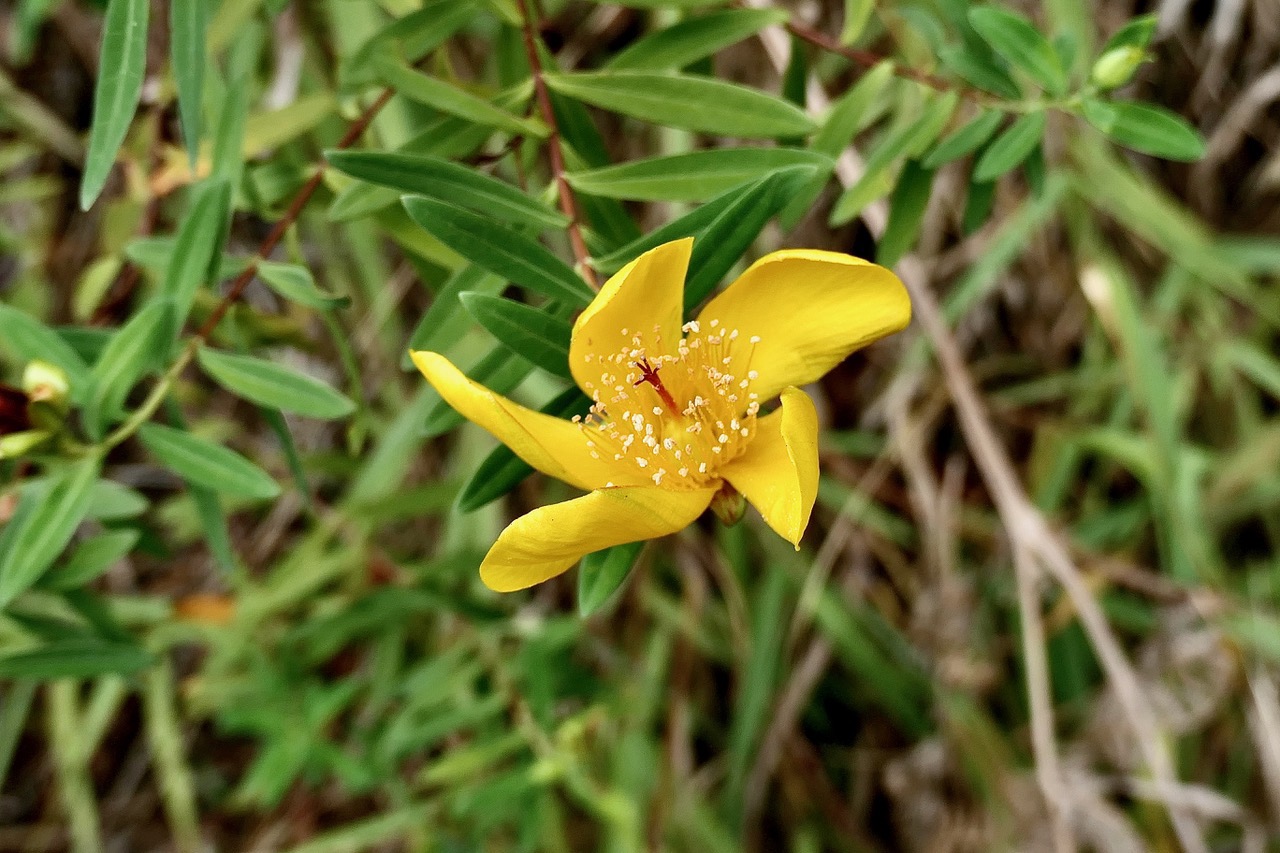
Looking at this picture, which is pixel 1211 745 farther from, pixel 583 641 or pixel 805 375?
pixel 805 375

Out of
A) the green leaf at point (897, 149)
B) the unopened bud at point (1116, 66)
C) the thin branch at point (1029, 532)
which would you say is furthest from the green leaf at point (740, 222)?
the thin branch at point (1029, 532)

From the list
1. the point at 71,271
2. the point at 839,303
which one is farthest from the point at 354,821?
the point at 839,303

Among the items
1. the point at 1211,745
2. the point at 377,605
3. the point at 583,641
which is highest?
the point at 377,605

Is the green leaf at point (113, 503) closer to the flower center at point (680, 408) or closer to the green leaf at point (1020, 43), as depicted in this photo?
the flower center at point (680, 408)

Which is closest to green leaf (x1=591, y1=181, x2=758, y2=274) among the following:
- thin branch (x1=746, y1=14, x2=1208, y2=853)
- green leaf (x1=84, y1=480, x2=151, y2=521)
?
green leaf (x1=84, y1=480, x2=151, y2=521)

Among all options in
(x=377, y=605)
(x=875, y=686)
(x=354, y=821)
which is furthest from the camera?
(x=354, y=821)

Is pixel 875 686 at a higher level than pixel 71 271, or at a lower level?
lower

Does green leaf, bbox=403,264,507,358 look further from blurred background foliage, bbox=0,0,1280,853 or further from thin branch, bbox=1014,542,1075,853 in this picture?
thin branch, bbox=1014,542,1075,853
